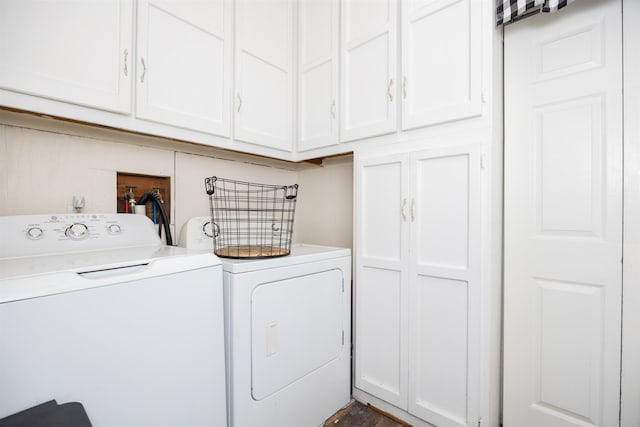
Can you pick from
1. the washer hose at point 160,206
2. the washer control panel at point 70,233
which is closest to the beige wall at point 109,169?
the washer hose at point 160,206

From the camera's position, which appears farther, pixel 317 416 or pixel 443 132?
pixel 317 416

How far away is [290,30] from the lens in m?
2.04

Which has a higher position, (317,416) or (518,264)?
(518,264)

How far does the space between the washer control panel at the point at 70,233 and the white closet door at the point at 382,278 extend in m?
1.15

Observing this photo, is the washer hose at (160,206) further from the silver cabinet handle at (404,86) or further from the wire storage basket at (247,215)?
the silver cabinet handle at (404,86)

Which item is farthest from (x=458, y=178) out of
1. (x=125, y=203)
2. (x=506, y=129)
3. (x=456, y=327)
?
(x=125, y=203)

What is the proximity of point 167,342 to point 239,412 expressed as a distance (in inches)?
20.6

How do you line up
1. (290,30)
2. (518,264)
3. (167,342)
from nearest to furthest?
(167,342)
(518,264)
(290,30)

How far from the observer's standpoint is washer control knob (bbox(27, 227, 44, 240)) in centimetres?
111

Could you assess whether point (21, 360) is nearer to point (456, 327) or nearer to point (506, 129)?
point (456, 327)

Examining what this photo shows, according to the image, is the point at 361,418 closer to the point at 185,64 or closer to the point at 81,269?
the point at 81,269

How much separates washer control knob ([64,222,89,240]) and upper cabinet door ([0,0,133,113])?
512 millimetres

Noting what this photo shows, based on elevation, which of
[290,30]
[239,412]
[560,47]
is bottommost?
[239,412]

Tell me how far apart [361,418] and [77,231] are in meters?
1.75
